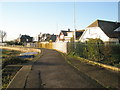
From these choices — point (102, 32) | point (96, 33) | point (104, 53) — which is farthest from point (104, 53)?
point (96, 33)

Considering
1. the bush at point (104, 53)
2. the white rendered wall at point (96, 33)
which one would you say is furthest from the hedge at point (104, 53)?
the white rendered wall at point (96, 33)

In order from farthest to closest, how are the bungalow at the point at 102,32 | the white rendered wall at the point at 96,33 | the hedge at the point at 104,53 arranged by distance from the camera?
the white rendered wall at the point at 96,33
the bungalow at the point at 102,32
the hedge at the point at 104,53

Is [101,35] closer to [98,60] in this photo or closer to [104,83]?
[98,60]

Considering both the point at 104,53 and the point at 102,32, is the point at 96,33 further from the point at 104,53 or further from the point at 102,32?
the point at 104,53

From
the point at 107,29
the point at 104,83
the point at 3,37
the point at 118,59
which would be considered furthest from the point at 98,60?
the point at 3,37

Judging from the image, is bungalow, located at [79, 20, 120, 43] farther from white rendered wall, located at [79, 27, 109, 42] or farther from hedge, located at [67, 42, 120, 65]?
hedge, located at [67, 42, 120, 65]

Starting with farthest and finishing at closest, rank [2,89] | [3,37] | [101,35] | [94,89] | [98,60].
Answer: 1. [3,37]
2. [101,35]
3. [98,60]
4. [2,89]
5. [94,89]

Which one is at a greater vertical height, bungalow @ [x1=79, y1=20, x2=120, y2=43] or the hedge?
bungalow @ [x1=79, y1=20, x2=120, y2=43]

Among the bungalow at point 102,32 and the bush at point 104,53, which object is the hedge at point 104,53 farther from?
the bungalow at point 102,32

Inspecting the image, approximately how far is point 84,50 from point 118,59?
480 centimetres

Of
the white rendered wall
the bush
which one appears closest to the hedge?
the bush

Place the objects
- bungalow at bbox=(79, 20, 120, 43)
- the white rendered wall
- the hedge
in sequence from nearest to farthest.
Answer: the hedge, bungalow at bbox=(79, 20, 120, 43), the white rendered wall

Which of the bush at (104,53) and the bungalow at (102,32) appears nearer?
the bush at (104,53)

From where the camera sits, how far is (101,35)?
24.2 metres
